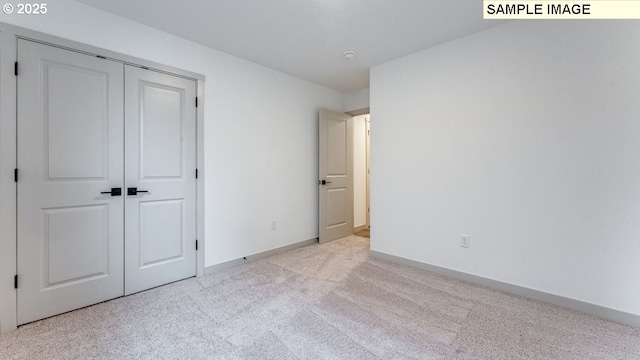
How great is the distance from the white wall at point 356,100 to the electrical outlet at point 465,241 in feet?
8.11

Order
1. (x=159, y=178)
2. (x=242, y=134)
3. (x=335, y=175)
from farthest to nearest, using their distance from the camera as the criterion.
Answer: (x=335, y=175)
(x=242, y=134)
(x=159, y=178)

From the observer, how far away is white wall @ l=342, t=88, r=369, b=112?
4227mm

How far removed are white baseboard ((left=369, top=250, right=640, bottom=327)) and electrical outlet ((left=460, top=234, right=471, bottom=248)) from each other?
29 cm

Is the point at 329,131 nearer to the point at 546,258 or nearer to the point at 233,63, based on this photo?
the point at 233,63

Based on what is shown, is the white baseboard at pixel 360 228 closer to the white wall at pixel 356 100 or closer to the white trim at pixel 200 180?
the white wall at pixel 356 100

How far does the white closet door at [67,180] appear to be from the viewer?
1.88 metres

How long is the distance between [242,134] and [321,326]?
2247mm

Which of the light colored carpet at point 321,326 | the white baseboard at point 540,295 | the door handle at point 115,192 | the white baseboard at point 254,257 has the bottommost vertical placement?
the light colored carpet at point 321,326

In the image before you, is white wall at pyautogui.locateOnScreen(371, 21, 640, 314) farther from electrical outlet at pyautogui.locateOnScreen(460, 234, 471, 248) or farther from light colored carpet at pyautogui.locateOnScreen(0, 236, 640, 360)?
light colored carpet at pyautogui.locateOnScreen(0, 236, 640, 360)

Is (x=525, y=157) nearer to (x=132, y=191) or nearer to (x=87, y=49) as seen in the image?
(x=132, y=191)

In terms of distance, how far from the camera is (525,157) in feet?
7.57

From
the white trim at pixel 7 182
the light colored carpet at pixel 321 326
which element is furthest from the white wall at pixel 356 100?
the white trim at pixel 7 182

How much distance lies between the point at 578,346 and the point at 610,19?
2.35 meters

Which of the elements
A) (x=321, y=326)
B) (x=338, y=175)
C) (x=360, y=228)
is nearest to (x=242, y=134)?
(x=338, y=175)
